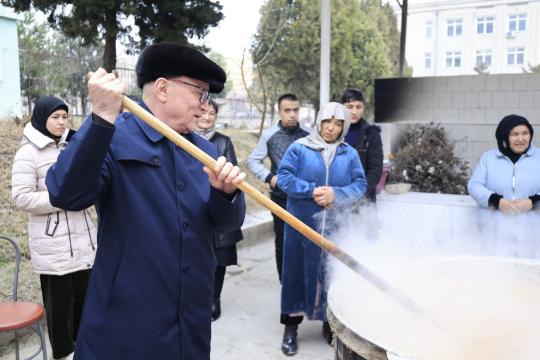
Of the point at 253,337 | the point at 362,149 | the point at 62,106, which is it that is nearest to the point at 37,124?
the point at 62,106

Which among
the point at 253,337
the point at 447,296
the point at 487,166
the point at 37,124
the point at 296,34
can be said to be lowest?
the point at 253,337

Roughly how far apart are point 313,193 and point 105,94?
2.23 m

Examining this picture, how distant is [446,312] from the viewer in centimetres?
239

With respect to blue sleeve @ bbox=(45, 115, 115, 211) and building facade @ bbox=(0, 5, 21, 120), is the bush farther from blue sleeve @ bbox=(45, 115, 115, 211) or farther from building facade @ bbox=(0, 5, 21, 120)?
building facade @ bbox=(0, 5, 21, 120)

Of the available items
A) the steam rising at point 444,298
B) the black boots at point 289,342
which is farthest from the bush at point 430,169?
the black boots at point 289,342

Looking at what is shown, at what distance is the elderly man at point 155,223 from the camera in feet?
5.42

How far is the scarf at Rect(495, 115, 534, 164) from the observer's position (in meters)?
3.84

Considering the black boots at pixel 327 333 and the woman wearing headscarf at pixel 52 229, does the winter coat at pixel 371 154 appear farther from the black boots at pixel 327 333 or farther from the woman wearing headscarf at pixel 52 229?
the woman wearing headscarf at pixel 52 229

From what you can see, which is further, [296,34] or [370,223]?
[296,34]

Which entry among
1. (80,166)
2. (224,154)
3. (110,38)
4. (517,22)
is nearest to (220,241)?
(224,154)

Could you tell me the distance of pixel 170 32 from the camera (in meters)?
6.18

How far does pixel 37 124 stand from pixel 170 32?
3.42 m

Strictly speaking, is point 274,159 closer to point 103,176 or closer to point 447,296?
point 447,296

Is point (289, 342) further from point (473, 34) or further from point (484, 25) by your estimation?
point (484, 25)
